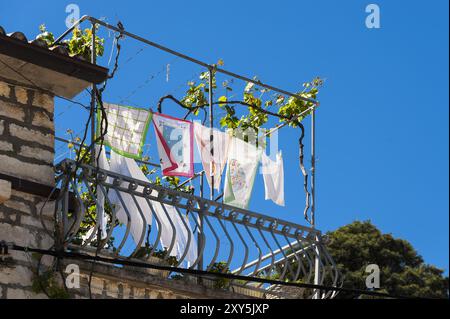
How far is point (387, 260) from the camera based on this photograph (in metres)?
28.9

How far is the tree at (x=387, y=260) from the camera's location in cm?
2786

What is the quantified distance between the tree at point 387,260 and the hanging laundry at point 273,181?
15689mm

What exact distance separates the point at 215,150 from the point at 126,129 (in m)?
1.13

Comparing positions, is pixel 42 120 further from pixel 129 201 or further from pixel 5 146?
pixel 129 201

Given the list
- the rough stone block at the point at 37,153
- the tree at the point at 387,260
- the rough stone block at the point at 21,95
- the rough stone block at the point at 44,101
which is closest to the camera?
the rough stone block at the point at 37,153

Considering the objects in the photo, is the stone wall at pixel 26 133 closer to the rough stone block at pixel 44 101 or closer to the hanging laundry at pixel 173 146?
the rough stone block at pixel 44 101

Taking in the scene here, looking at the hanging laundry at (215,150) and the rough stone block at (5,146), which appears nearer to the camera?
the rough stone block at (5,146)

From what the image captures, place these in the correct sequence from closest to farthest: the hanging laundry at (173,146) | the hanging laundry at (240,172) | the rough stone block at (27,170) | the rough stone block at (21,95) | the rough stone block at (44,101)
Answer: the rough stone block at (27,170), the rough stone block at (21,95), the rough stone block at (44,101), the hanging laundry at (173,146), the hanging laundry at (240,172)

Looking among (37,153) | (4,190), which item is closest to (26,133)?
(37,153)

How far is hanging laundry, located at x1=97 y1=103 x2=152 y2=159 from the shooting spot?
432 inches

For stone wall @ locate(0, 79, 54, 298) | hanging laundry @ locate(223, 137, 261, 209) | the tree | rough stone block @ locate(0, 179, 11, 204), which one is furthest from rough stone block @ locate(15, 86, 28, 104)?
the tree

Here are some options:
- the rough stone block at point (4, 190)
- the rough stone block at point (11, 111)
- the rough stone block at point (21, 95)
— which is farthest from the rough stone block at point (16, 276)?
the rough stone block at point (21, 95)
